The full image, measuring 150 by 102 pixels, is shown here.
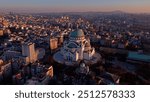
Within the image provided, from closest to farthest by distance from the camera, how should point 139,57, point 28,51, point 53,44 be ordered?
point 28,51
point 139,57
point 53,44

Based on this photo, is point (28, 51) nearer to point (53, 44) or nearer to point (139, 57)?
point (53, 44)

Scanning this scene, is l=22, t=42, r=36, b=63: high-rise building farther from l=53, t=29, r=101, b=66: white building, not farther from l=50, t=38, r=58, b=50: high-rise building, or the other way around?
l=50, t=38, r=58, b=50: high-rise building

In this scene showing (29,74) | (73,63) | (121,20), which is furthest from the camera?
(121,20)

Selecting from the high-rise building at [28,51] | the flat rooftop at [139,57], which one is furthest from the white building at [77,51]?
the flat rooftop at [139,57]

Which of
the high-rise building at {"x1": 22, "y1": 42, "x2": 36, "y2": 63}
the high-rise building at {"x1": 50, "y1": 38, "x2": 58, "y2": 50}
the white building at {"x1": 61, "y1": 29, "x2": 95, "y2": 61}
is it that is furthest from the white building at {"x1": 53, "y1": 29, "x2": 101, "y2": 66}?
the high-rise building at {"x1": 50, "y1": 38, "x2": 58, "y2": 50}

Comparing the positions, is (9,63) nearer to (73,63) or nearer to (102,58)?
(73,63)

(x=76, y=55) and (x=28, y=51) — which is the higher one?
(x=28, y=51)

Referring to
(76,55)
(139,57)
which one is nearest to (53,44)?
(76,55)

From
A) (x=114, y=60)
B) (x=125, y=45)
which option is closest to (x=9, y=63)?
(x=114, y=60)

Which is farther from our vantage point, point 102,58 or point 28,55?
point 102,58

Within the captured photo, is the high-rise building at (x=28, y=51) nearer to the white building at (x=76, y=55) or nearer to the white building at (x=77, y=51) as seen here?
the white building at (x=76, y=55)

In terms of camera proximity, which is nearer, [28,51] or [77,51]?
[28,51]
